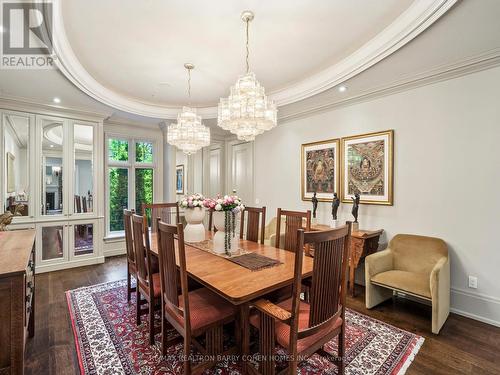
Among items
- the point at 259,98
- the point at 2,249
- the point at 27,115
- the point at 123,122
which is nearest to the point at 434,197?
the point at 259,98

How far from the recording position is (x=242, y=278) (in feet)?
5.78

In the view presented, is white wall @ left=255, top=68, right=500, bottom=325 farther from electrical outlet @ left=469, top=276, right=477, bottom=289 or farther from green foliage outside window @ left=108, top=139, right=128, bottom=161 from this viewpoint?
green foliage outside window @ left=108, top=139, right=128, bottom=161

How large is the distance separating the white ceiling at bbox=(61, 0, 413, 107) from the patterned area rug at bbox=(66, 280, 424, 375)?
2892 millimetres

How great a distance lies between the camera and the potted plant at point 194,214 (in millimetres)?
2686

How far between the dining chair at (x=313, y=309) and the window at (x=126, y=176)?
14.9 ft

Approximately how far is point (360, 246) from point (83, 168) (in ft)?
15.2

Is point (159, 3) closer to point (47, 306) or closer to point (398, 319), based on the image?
point (47, 306)

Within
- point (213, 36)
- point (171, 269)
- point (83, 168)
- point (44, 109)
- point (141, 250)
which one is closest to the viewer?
point (171, 269)

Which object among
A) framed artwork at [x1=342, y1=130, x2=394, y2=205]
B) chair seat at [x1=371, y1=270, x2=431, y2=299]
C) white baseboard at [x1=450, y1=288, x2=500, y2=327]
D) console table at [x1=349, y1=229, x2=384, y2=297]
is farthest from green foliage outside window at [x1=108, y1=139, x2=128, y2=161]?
white baseboard at [x1=450, y1=288, x2=500, y2=327]

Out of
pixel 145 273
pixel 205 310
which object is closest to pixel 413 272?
pixel 205 310

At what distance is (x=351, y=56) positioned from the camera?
2824 millimetres

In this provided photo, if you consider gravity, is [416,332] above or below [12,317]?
below

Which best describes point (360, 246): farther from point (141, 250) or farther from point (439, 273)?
point (141, 250)

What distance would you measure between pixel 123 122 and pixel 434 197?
5.41 meters
